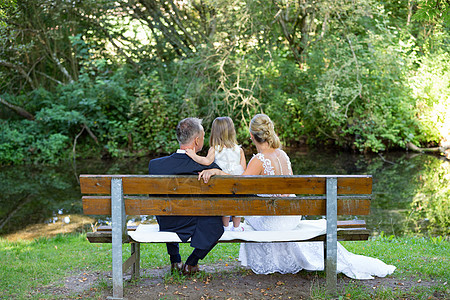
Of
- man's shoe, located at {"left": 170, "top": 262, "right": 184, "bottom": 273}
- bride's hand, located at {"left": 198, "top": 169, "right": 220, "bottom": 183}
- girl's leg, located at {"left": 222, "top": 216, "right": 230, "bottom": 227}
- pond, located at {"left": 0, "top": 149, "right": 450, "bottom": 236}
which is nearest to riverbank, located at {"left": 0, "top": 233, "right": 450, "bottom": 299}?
man's shoe, located at {"left": 170, "top": 262, "right": 184, "bottom": 273}

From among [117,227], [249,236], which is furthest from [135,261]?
[249,236]

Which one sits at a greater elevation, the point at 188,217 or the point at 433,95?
the point at 433,95

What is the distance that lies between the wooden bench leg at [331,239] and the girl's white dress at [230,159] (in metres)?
1.24

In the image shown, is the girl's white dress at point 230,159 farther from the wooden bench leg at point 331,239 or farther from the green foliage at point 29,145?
the green foliage at point 29,145

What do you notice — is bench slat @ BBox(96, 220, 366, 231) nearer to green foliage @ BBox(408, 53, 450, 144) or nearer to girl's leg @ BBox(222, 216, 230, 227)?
girl's leg @ BBox(222, 216, 230, 227)

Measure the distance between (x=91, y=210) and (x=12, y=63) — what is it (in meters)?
13.3

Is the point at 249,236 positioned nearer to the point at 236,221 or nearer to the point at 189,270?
the point at 236,221

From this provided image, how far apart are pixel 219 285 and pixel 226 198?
0.75 meters

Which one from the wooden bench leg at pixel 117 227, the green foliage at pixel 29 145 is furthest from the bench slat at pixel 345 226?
the green foliage at pixel 29 145

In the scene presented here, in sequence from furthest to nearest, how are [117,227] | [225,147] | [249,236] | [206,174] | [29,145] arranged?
[29,145] → [225,147] → [249,236] → [117,227] → [206,174]

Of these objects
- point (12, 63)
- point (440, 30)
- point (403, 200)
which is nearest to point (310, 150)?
point (440, 30)

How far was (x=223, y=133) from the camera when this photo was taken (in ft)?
14.4

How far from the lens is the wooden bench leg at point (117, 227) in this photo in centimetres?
352

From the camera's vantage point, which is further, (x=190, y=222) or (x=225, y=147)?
(x=225, y=147)
